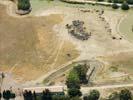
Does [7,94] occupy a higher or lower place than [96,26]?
lower

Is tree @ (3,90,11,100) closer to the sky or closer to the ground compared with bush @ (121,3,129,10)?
closer to the ground

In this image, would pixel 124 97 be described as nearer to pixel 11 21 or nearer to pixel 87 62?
pixel 87 62

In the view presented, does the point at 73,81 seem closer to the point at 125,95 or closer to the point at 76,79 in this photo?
the point at 76,79

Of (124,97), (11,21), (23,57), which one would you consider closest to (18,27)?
(11,21)

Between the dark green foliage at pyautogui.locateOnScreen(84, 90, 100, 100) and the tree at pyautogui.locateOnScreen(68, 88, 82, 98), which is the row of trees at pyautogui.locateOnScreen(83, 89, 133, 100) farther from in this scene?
the tree at pyautogui.locateOnScreen(68, 88, 82, 98)

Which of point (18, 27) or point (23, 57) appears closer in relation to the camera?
point (23, 57)

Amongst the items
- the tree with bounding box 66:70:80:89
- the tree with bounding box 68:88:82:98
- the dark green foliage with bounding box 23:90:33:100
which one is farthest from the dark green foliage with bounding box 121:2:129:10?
the dark green foliage with bounding box 23:90:33:100

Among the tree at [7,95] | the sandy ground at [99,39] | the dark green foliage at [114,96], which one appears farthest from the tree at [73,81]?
the tree at [7,95]

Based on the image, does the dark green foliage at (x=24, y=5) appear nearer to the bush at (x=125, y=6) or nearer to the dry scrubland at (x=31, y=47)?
the dry scrubland at (x=31, y=47)
